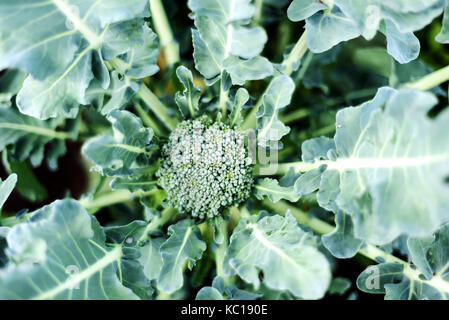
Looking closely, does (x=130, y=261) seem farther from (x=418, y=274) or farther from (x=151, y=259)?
(x=418, y=274)

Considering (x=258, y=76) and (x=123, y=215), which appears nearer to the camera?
(x=258, y=76)

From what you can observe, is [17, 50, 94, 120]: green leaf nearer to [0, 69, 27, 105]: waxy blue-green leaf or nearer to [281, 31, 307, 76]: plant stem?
[0, 69, 27, 105]: waxy blue-green leaf

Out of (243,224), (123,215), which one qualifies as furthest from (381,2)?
(123,215)

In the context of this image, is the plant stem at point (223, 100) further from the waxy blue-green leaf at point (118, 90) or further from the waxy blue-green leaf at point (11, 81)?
the waxy blue-green leaf at point (11, 81)

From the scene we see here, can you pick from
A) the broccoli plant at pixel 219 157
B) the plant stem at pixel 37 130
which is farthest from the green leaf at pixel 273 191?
the plant stem at pixel 37 130

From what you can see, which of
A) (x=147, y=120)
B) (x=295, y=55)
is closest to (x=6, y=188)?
Result: (x=147, y=120)

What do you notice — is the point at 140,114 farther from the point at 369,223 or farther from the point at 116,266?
the point at 369,223
